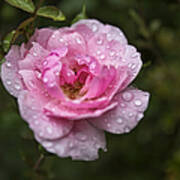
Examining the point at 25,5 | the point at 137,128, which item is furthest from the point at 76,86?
the point at 137,128

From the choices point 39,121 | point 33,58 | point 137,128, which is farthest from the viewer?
point 137,128

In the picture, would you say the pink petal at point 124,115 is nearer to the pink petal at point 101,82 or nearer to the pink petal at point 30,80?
the pink petal at point 101,82

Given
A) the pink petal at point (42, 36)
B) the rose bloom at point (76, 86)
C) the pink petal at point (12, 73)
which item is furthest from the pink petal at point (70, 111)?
the pink petal at point (42, 36)

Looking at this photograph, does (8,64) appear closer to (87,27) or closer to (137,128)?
(87,27)

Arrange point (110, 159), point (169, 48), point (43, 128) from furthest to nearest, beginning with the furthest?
point (110, 159) < point (169, 48) < point (43, 128)

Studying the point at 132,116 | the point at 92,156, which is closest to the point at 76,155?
the point at 92,156

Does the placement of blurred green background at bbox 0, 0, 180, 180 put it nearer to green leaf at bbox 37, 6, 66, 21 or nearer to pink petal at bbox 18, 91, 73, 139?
green leaf at bbox 37, 6, 66, 21

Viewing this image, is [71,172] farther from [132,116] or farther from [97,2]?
[132,116]
